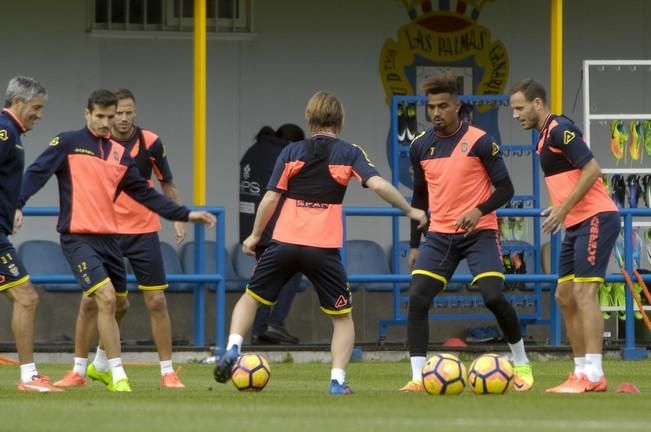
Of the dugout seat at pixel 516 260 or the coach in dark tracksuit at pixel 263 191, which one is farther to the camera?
the dugout seat at pixel 516 260

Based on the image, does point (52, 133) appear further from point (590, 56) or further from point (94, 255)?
point (94, 255)

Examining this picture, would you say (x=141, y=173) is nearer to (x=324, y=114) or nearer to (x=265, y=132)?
(x=324, y=114)

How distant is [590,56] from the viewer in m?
18.6

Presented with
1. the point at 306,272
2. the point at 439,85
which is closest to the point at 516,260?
the point at 439,85

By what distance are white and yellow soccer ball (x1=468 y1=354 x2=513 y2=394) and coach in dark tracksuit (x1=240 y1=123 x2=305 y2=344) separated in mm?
4810

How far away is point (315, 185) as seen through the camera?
10789mm

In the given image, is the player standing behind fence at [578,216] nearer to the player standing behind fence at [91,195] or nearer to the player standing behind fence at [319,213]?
the player standing behind fence at [319,213]

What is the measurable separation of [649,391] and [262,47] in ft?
25.2

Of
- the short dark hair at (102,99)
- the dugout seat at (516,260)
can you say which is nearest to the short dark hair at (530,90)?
the short dark hair at (102,99)

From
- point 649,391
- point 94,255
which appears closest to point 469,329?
point 649,391

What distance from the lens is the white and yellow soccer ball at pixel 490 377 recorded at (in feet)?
34.6

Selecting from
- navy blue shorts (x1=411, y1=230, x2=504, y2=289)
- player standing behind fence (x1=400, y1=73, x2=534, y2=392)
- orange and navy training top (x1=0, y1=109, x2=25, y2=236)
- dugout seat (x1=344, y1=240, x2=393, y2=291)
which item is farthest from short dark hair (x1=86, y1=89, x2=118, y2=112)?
dugout seat (x1=344, y1=240, x2=393, y2=291)

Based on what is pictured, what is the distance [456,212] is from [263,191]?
562 centimetres

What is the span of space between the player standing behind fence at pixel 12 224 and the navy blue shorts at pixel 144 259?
116 cm
